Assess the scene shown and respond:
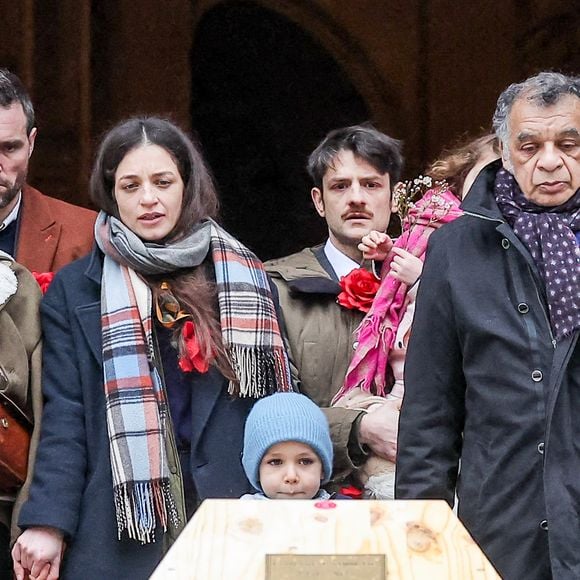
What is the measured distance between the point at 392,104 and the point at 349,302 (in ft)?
9.69

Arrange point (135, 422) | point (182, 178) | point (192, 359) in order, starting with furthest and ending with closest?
point (182, 178) → point (192, 359) → point (135, 422)

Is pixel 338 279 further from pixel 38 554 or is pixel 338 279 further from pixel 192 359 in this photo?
pixel 38 554

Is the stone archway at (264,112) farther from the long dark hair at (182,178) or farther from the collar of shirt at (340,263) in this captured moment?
the long dark hair at (182,178)

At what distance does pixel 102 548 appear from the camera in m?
3.85

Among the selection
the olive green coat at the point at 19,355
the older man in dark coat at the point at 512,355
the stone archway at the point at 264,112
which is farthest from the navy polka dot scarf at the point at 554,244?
the stone archway at the point at 264,112

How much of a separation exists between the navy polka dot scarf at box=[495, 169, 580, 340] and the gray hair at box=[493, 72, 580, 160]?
0.54 ft

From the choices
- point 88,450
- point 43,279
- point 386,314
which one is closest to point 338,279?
point 386,314

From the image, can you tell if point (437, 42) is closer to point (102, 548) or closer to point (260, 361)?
point (260, 361)

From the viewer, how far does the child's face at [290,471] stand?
145 inches

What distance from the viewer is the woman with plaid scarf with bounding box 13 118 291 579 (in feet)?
12.6

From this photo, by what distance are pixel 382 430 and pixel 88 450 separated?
0.76 meters

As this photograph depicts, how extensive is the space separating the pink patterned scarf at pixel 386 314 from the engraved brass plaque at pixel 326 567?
57.1 inches

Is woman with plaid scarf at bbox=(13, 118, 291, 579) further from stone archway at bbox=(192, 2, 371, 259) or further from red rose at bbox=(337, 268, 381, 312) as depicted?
stone archway at bbox=(192, 2, 371, 259)

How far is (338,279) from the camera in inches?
176
